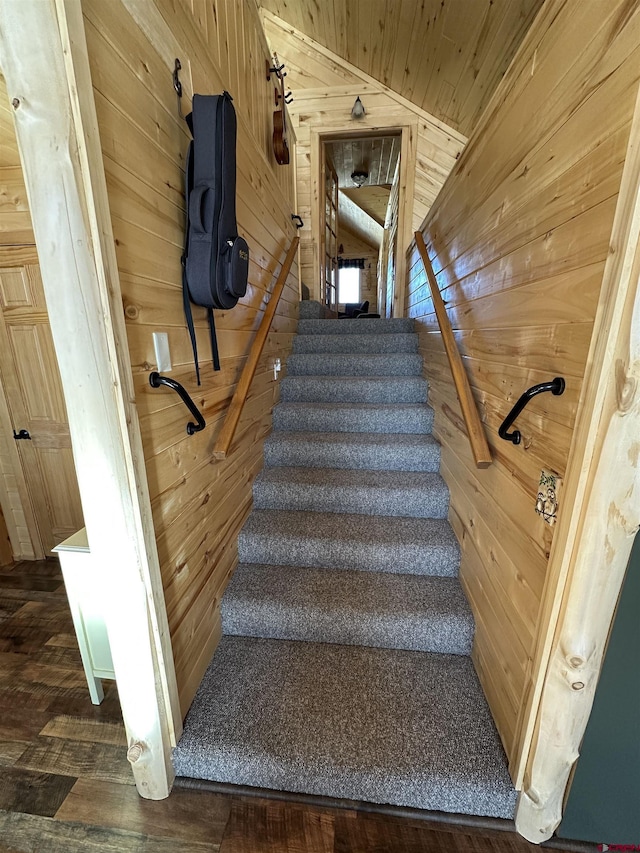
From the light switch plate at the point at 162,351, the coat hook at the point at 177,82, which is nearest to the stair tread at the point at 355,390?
the light switch plate at the point at 162,351

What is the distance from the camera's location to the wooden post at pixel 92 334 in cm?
71

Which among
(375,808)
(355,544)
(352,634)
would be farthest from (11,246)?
(375,808)

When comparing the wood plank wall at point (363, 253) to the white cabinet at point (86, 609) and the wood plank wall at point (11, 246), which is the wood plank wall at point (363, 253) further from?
the white cabinet at point (86, 609)

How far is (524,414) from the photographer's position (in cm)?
108

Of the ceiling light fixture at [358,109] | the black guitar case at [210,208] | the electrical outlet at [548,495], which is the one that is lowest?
the electrical outlet at [548,495]

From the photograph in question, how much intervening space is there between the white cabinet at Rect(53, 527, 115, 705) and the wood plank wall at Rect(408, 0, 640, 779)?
1.42 m

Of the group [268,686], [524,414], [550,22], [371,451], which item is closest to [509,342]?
[524,414]

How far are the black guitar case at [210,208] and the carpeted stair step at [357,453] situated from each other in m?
1.04

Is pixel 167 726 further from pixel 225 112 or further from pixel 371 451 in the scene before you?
pixel 225 112

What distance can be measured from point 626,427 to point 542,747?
0.88 metres

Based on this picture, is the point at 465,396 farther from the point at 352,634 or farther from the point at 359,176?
the point at 359,176

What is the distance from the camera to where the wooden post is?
2.31 feet

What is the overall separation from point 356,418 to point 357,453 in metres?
0.30

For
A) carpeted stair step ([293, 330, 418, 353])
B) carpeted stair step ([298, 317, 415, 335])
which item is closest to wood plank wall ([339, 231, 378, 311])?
carpeted stair step ([298, 317, 415, 335])
